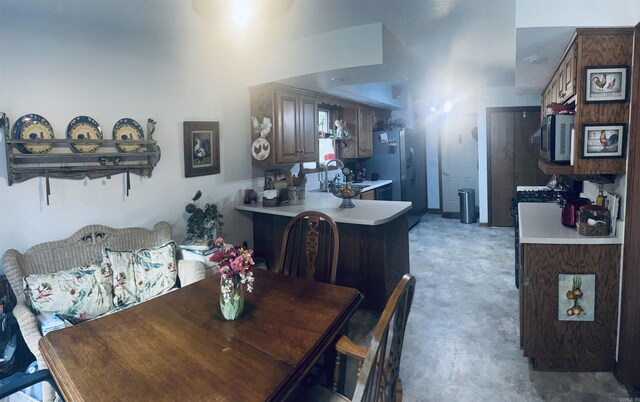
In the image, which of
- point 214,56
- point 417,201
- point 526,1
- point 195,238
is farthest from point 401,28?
point 417,201

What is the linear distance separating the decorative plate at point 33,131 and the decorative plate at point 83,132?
0.12 metres

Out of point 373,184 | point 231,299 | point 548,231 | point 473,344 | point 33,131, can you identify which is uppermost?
point 33,131

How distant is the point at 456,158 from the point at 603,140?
5.35m

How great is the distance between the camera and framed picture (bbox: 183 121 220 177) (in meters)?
3.29

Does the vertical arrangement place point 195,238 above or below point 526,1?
below

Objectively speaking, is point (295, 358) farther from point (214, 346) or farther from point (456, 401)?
point (456, 401)

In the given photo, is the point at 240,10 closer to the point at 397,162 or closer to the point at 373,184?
the point at 373,184

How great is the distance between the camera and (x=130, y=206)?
2.88 m

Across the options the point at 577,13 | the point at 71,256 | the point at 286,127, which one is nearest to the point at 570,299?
the point at 577,13

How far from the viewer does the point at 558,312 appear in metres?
2.28

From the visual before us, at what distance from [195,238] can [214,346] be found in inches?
72.3

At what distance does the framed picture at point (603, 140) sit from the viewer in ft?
6.88

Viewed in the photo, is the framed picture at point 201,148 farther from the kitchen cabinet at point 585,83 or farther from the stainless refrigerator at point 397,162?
the stainless refrigerator at point 397,162

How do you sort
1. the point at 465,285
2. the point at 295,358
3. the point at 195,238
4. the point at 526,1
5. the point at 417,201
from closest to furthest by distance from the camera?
the point at 295,358 < the point at 526,1 < the point at 195,238 < the point at 465,285 < the point at 417,201
